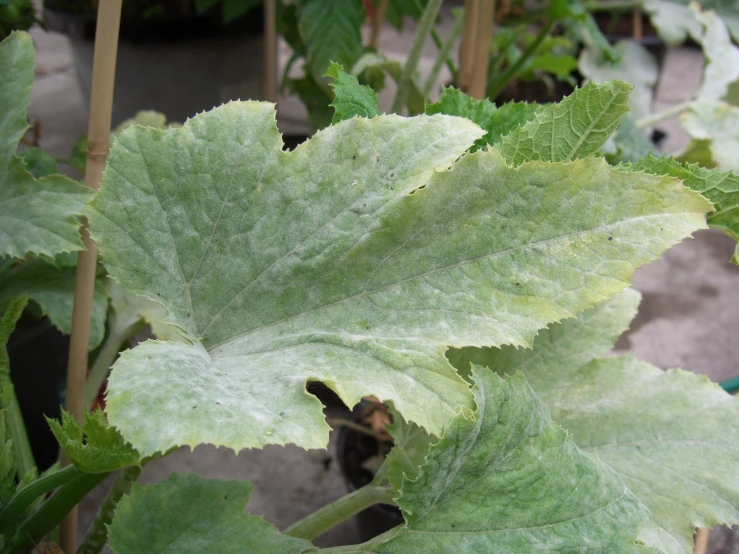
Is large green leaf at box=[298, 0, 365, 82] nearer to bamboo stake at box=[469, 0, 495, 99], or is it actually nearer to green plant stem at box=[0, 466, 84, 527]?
bamboo stake at box=[469, 0, 495, 99]

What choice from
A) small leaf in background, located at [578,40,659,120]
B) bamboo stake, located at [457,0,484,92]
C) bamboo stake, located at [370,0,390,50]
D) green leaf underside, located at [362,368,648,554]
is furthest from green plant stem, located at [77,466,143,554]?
small leaf in background, located at [578,40,659,120]

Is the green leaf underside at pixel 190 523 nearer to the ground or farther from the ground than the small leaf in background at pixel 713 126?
nearer to the ground

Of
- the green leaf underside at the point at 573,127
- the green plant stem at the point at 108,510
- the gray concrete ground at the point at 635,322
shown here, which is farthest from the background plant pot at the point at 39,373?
the green leaf underside at the point at 573,127

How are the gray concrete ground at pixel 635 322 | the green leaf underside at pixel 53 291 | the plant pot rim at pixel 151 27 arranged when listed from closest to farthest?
the green leaf underside at pixel 53 291 → the gray concrete ground at pixel 635 322 → the plant pot rim at pixel 151 27

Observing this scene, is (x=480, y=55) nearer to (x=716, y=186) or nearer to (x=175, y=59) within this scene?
(x=716, y=186)

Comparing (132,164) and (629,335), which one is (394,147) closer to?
(132,164)

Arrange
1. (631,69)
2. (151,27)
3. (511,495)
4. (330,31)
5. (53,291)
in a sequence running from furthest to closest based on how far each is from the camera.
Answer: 1. (631,69)
2. (151,27)
3. (330,31)
4. (53,291)
5. (511,495)

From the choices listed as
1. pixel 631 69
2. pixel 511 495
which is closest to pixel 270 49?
pixel 511 495

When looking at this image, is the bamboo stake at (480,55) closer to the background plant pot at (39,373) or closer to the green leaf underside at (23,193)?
the green leaf underside at (23,193)
